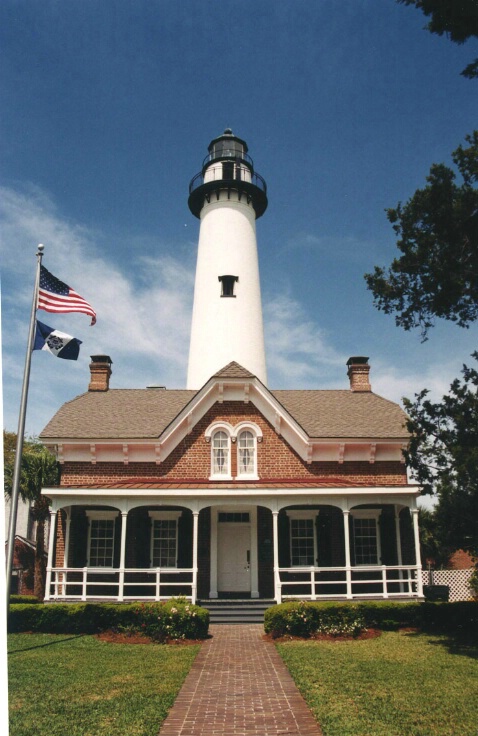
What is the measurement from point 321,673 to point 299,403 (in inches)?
525

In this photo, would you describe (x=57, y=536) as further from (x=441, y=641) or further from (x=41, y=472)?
(x=441, y=641)

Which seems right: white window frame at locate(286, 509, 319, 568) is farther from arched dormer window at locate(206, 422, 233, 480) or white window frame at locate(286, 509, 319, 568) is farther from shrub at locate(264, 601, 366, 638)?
shrub at locate(264, 601, 366, 638)

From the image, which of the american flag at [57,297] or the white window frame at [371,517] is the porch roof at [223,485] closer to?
the white window frame at [371,517]

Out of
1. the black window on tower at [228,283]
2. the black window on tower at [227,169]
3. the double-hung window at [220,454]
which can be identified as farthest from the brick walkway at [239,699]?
the black window on tower at [227,169]

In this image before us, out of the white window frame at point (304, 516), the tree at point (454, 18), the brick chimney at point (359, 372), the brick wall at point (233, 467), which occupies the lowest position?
the white window frame at point (304, 516)

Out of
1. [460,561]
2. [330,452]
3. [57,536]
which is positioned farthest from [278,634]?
[460,561]

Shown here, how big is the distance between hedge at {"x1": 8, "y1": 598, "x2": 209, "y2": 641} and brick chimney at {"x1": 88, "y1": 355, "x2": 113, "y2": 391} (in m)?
10.4

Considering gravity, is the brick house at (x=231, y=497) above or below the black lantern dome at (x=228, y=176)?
below

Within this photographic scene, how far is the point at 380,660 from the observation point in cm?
1102

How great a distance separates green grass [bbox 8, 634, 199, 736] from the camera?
23.9 ft

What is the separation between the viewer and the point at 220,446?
1978 centimetres

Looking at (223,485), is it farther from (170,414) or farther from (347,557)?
(170,414)

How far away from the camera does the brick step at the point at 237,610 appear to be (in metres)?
15.9

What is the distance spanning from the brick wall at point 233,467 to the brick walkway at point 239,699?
7600 mm
